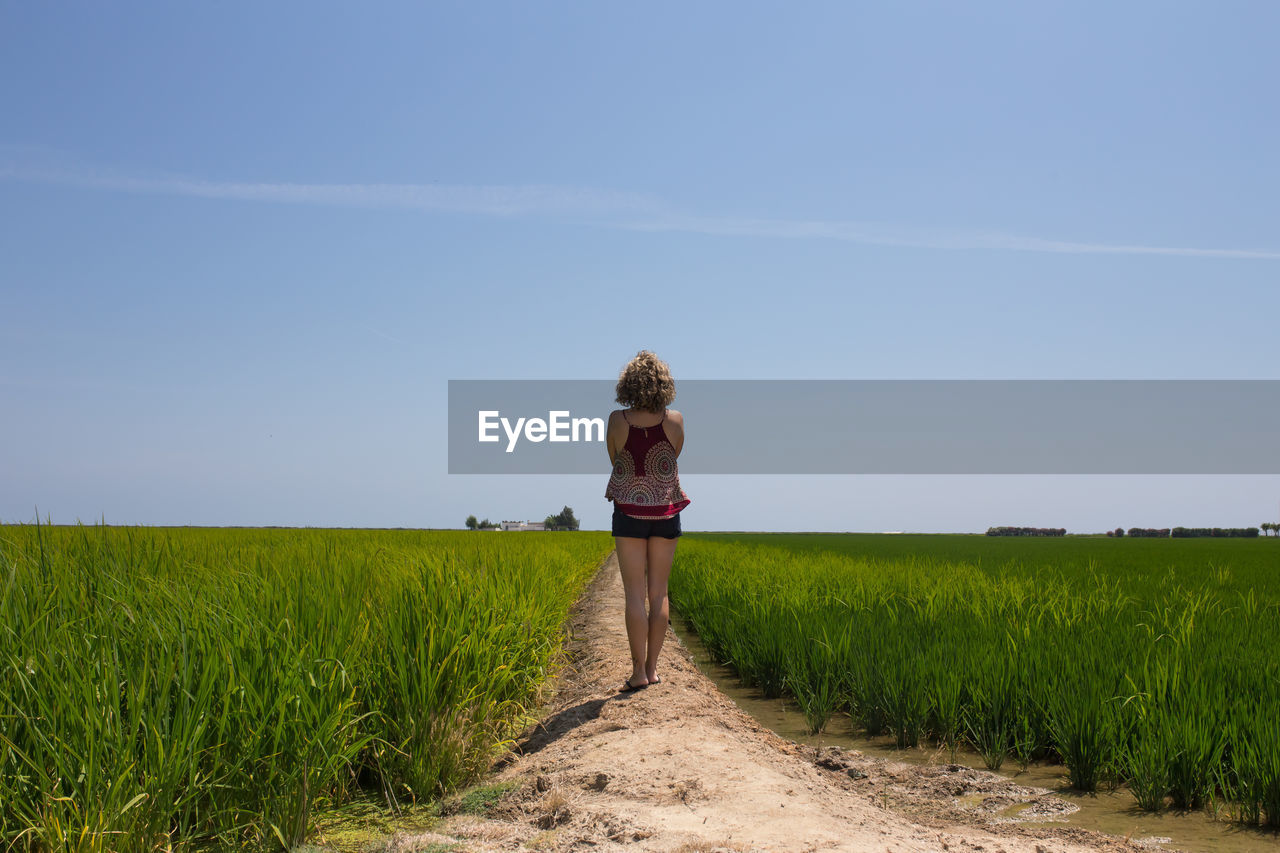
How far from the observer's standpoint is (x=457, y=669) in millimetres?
3850

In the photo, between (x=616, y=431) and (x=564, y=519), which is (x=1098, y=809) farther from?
(x=564, y=519)

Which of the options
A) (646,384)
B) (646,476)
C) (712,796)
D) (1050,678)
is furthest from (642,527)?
(1050,678)

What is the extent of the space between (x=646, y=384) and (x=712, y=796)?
92.4 inches

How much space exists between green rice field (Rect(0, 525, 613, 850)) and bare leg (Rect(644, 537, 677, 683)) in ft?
3.24

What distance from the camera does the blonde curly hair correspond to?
4.69 m

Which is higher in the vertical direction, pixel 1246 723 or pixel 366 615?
pixel 366 615

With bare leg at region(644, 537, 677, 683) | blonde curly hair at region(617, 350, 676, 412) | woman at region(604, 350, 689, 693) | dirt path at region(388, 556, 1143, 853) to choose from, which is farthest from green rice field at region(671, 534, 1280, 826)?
blonde curly hair at region(617, 350, 676, 412)

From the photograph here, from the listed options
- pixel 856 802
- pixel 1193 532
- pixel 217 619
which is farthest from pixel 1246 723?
pixel 1193 532

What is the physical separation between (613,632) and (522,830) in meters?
5.36

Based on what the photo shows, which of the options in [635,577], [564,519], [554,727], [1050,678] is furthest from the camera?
[564,519]

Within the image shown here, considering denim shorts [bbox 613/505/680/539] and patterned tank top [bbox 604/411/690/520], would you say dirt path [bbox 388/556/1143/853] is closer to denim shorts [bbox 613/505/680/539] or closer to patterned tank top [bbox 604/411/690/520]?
denim shorts [bbox 613/505/680/539]

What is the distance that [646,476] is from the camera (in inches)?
187

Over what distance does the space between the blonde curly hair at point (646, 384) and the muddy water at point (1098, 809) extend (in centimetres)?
226

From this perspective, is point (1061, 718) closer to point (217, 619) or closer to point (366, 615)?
point (366, 615)
